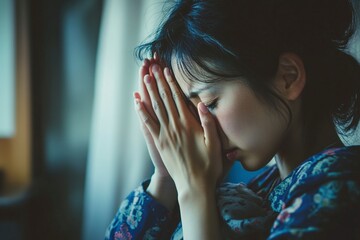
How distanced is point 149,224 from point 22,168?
3.70ft

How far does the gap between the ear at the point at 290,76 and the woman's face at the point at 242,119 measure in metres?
0.04

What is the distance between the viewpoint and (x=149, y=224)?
82cm

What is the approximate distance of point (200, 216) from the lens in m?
0.66

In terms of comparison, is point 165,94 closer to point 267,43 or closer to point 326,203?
point 267,43

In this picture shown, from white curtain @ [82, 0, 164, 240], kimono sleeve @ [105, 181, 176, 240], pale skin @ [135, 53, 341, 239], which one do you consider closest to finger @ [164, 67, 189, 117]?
pale skin @ [135, 53, 341, 239]

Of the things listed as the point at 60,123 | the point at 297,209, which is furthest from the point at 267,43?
the point at 60,123

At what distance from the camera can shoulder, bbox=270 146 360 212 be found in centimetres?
53

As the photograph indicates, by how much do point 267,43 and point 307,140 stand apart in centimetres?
22

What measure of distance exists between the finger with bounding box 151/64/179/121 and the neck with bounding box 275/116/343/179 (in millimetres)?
232

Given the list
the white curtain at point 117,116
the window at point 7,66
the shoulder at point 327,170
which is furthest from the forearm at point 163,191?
the window at point 7,66

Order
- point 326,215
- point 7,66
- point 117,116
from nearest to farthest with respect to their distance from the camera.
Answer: point 326,215 → point 117,116 → point 7,66

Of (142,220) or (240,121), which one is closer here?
(240,121)

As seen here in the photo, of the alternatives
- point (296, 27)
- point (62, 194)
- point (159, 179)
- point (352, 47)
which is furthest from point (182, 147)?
point (62, 194)

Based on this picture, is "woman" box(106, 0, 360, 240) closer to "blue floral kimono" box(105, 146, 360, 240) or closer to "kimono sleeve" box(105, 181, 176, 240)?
"blue floral kimono" box(105, 146, 360, 240)
